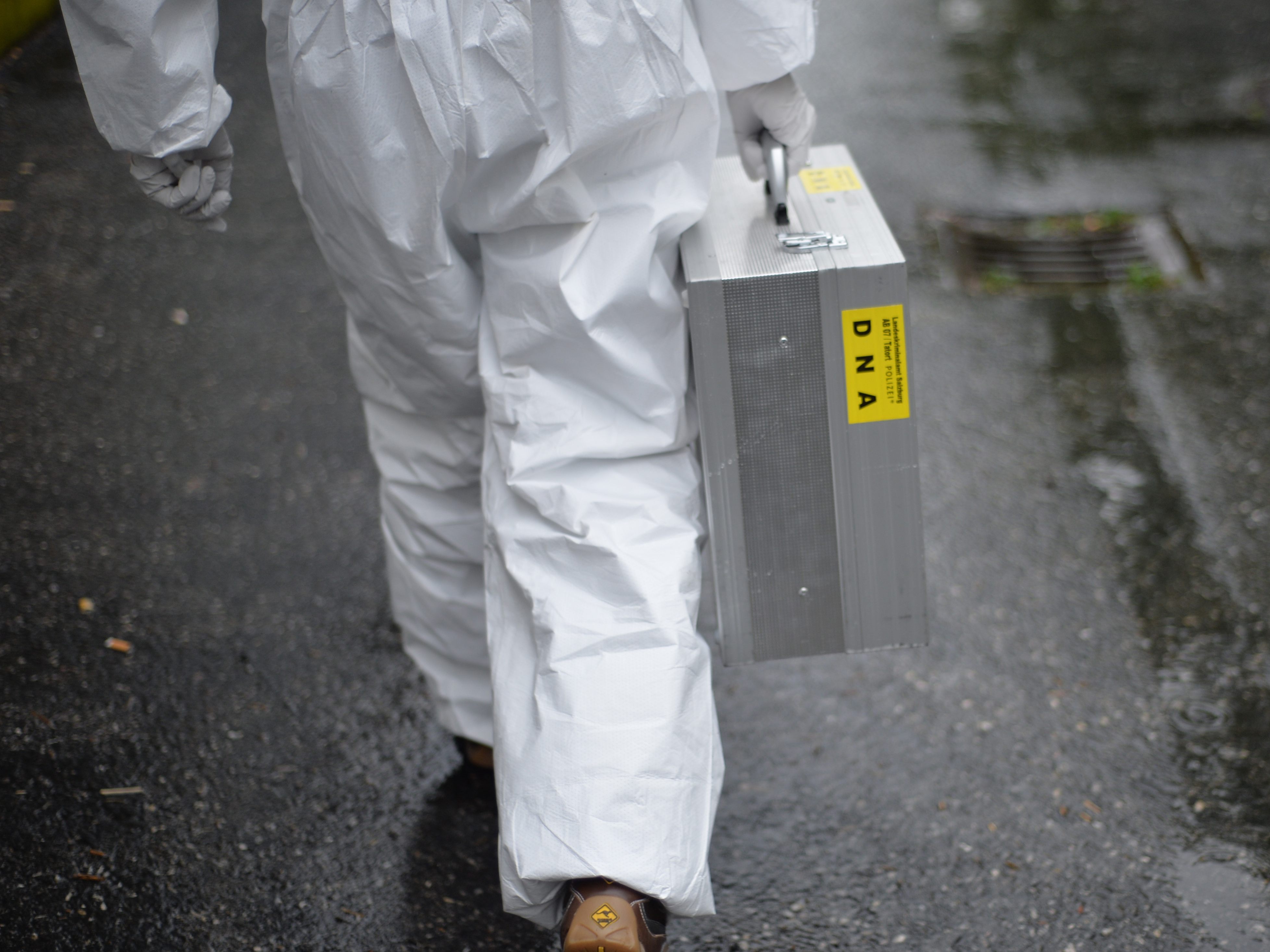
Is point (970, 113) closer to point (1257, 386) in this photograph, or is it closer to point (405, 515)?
point (1257, 386)

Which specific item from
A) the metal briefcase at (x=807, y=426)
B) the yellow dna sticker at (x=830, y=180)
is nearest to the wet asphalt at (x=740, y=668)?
the metal briefcase at (x=807, y=426)

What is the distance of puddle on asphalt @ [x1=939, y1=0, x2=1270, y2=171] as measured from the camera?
4570 millimetres

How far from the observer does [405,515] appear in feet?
6.59

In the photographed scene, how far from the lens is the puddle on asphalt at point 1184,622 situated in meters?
2.12

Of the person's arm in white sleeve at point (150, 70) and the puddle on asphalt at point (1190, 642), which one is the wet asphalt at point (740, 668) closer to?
the puddle on asphalt at point (1190, 642)

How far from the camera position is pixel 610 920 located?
4.62 ft

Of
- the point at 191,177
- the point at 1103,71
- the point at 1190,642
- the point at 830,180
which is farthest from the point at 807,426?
the point at 1103,71

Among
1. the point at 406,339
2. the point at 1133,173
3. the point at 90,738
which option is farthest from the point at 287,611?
the point at 1133,173

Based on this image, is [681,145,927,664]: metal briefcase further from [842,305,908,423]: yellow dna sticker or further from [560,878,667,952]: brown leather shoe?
[560,878,667,952]: brown leather shoe

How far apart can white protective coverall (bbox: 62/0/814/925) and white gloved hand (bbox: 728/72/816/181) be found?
0.11 m

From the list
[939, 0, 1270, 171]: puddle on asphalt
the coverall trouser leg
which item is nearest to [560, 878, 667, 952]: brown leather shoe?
the coverall trouser leg

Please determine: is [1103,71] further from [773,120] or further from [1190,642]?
[773,120]

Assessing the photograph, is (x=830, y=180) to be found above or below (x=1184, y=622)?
above

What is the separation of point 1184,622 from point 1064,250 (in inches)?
68.3
